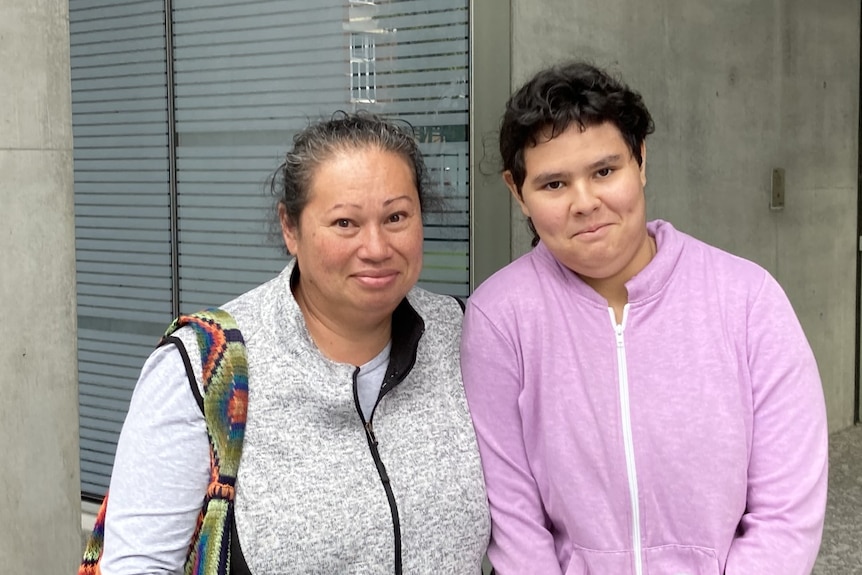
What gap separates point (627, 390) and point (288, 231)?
0.69m

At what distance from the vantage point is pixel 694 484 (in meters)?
1.71

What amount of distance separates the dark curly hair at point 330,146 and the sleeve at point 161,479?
359 mm

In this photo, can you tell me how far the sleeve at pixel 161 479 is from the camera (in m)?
1.62

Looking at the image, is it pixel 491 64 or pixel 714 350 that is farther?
pixel 491 64

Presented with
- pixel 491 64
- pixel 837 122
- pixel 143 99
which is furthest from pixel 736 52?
pixel 143 99

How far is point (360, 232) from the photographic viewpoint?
171 cm

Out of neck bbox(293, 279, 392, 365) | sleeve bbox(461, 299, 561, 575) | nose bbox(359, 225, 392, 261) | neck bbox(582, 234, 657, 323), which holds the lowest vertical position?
sleeve bbox(461, 299, 561, 575)

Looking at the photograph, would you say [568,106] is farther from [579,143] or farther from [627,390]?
[627,390]

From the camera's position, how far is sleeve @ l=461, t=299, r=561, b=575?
5.97ft

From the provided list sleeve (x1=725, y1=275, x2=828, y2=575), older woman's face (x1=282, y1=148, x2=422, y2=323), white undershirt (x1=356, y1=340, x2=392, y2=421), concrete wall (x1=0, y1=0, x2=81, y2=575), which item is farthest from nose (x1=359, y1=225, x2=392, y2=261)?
Result: concrete wall (x1=0, y1=0, x2=81, y2=575)

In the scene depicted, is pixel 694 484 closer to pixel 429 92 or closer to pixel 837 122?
pixel 429 92

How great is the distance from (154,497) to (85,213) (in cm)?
323

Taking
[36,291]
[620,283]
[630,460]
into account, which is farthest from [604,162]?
[36,291]

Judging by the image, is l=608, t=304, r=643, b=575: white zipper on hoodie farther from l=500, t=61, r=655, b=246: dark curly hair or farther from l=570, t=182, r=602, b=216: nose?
l=500, t=61, r=655, b=246: dark curly hair
